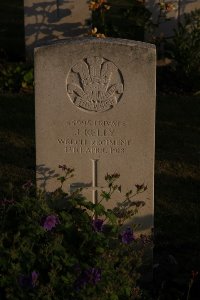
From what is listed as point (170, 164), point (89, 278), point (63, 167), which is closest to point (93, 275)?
point (89, 278)

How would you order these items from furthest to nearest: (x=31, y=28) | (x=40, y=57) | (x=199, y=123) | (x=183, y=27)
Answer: (x=31, y=28) → (x=183, y=27) → (x=199, y=123) → (x=40, y=57)

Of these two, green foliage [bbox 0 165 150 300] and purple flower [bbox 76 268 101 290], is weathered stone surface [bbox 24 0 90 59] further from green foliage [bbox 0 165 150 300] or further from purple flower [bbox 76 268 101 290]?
purple flower [bbox 76 268 101 290]

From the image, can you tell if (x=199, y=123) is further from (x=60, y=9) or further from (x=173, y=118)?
(x=60, y=9)

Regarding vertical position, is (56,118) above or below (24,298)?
above

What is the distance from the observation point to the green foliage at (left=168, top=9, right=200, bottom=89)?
8.91 metres

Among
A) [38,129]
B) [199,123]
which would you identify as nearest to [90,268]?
[38,129]

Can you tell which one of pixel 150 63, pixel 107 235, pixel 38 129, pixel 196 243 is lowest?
pixel 196 243

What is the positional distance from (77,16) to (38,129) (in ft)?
17.0

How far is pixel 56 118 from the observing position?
15.4 feet

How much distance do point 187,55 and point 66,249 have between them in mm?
5052

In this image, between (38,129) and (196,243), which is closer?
(38,129)

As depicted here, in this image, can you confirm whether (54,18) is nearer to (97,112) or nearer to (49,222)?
(97,112)

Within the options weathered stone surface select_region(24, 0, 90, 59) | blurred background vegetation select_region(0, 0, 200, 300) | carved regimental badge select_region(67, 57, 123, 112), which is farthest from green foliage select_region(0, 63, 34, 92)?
carved regimental badge select_region(67, 57, 123, 112)

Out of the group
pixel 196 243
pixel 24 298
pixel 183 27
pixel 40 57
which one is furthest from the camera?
pixel 183 27
